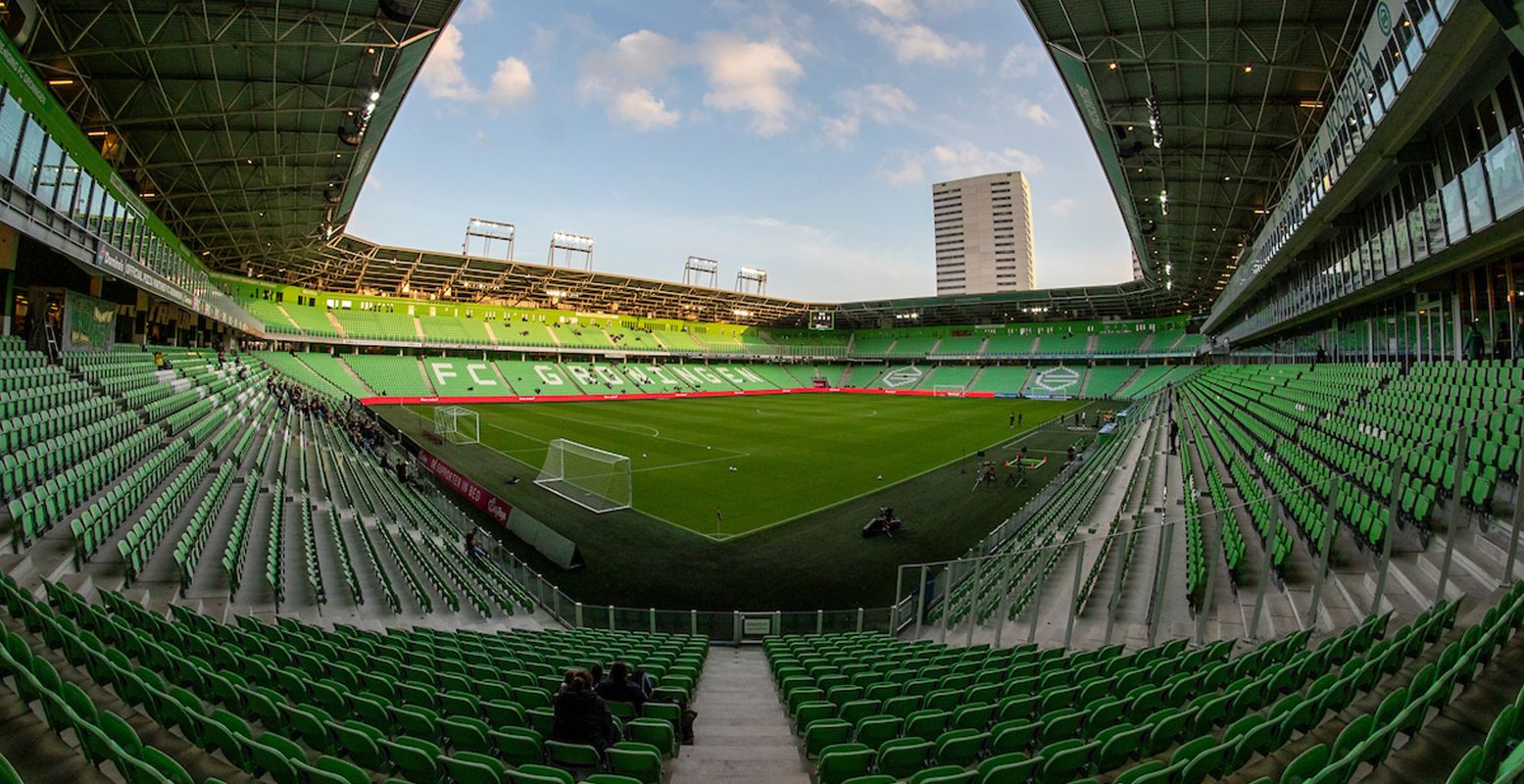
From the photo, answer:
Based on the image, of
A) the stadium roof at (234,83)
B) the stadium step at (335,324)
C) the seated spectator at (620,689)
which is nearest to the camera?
the seated spectator at (620,689)

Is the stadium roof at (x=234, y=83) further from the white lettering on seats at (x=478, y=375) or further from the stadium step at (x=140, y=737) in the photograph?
the white lettering on seats at (x=478, y=375)

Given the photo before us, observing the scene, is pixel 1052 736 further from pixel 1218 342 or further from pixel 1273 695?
pixel 1218 342

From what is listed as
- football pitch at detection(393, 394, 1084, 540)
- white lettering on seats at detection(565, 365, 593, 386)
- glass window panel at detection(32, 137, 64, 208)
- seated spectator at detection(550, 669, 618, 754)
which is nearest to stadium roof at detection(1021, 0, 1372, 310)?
football pitch at detection(393, 394, 1084, 540)

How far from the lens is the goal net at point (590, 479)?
2030 cm

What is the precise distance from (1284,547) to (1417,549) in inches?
48.9

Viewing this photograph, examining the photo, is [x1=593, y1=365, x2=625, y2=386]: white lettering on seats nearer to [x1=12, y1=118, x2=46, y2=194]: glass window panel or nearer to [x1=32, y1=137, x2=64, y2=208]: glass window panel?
[x1=32, y1=137, x2=64, y2=208]: glass window panel

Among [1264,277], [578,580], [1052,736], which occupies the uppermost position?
[1264,277]

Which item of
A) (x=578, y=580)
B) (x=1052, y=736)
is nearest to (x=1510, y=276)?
(x=1052, y=736)

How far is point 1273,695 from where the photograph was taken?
16.0 feet

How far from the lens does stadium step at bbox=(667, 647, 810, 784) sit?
498 cm

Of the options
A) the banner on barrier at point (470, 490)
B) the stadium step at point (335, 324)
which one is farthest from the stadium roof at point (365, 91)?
the stadium step at point (335, 324)

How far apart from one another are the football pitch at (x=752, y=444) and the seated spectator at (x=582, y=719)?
12686mm

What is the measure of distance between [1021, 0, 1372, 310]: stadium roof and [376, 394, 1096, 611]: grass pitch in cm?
1315

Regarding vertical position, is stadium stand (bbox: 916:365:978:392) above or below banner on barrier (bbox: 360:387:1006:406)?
above
